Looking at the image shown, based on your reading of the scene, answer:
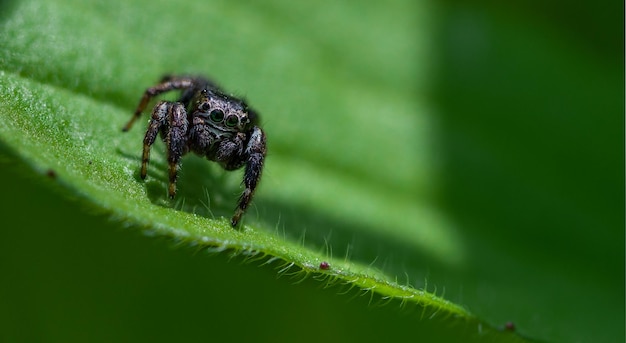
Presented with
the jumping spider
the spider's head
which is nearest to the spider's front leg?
the jumping spider

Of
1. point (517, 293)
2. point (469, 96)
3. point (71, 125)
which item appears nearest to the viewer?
point (71, 125)

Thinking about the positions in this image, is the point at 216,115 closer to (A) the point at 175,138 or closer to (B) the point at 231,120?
(B) the point at 231,120

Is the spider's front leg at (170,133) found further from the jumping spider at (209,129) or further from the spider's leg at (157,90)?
the spider's leg at (157,90)

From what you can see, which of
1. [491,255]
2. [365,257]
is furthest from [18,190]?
[491,255]

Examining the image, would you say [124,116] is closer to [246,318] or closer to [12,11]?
[12,11]

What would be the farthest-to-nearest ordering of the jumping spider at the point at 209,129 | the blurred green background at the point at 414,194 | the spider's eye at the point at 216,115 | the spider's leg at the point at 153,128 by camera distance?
the blurred green background at the point at 414,194
the spider's eye at the point at 216,115
the jumping spider at the point at 209,129
the spider's leg at the point at 153,128

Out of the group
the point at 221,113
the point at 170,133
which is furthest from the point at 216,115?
the point at 170,133

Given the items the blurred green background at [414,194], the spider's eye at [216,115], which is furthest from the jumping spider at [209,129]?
the blurred green background at [414,194]
